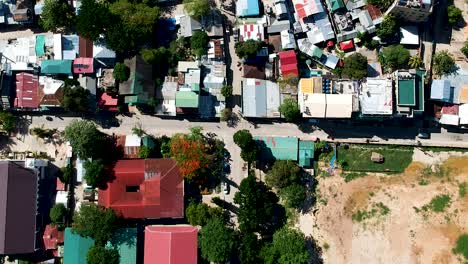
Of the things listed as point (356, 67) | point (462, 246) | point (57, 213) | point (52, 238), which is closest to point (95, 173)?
point (57, 213)

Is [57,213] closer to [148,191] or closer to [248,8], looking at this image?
[148,191]

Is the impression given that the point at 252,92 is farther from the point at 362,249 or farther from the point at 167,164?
the point at 362,249

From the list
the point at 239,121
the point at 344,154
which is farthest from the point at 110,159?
the point at 344,154

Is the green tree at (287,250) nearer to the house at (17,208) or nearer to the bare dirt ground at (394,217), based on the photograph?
the bare dirt ground at (394,217)

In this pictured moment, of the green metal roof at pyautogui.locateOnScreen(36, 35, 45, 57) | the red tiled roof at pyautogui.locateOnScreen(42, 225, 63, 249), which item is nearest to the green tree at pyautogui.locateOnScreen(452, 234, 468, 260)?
the red tiled roof at pyautogui.locateOnScreen(42, 225, 63, 249)

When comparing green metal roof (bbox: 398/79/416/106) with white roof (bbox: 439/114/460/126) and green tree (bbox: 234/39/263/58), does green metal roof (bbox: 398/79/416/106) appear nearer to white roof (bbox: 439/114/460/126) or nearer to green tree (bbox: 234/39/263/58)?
white roof (bbox: 439/114/460/126)
